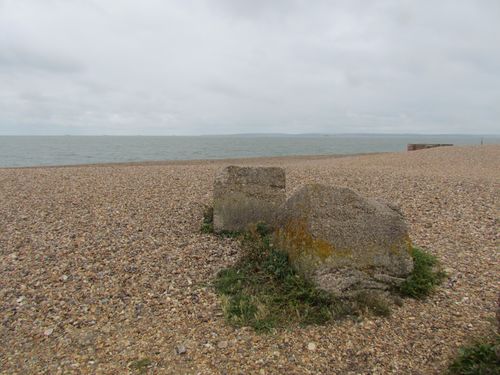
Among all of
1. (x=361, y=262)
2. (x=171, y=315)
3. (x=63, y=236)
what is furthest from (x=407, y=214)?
(x=63, y=236)

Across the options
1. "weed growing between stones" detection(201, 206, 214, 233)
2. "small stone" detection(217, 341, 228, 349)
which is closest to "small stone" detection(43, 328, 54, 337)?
"small stone" detection(217, 341, 228, 349)

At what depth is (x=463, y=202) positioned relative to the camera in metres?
9.30

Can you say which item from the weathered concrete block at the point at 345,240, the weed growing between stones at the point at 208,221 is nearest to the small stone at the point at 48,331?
the weathered concrete block at the point at 345,240

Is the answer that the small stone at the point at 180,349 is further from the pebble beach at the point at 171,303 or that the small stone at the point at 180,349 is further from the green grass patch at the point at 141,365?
the green grass patch at the point at 141,365

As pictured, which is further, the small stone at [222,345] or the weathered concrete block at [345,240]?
the weathered concrete block at [345,240]

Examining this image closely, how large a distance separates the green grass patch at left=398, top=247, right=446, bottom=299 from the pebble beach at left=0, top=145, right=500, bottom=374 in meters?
0.13

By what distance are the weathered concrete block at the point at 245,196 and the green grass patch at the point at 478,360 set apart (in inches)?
144

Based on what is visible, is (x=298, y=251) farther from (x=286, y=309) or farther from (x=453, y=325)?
(x=453, y=325)

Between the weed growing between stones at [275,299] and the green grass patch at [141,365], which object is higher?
the weed growing between stones at [275,299]

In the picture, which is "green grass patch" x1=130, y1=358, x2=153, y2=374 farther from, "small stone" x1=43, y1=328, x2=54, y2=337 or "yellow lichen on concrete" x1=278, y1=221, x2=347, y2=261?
"yellow lichen on concrete" x1=278, y1=221, x2=347, y2=261

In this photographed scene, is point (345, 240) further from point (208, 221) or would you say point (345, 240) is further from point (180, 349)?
point (208, 221)

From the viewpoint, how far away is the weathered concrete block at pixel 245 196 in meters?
6.90

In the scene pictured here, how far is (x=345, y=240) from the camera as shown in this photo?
496cm

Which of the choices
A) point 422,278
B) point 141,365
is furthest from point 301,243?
point 141,365
